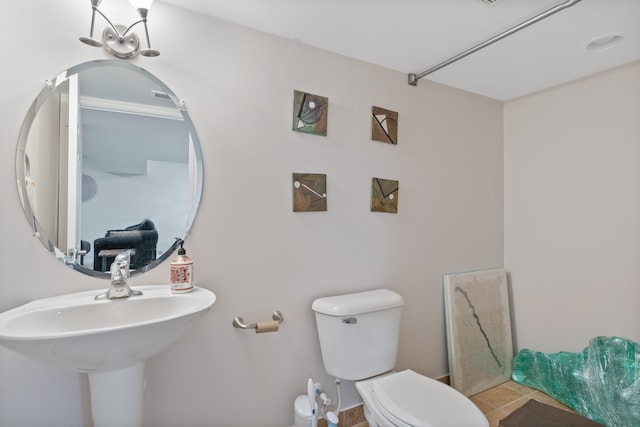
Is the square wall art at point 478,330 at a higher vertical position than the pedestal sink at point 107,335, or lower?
lower

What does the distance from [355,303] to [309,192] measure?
2.03ft

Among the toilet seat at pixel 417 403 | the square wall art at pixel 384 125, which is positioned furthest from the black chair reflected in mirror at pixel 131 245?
the square wall art at pixel 384 125

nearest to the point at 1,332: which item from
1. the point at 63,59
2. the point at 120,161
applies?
the point at 120,161

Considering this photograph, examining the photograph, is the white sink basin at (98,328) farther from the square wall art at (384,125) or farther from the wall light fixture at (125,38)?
the square wall art at (384,125)

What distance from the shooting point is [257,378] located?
158 centimetres

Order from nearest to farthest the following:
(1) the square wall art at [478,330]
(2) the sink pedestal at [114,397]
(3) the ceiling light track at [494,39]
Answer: (2) the sink pedestal at [114,397]
(3) the ceiling light track at [494,39]
(1) the square wall art at [478,330]

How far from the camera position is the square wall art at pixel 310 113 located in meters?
1.67

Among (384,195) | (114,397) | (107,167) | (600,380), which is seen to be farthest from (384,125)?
(600,380)

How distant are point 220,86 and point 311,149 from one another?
54cm

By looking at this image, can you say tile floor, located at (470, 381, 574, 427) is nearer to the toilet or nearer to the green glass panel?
the green glass panel

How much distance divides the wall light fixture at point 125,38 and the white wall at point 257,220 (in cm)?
5

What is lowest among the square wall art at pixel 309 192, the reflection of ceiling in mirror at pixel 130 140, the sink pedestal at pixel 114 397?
the sink pedestal at pixel 114 397

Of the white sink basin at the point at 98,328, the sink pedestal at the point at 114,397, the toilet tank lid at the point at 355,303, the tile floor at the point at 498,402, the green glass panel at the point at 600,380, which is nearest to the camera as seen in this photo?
the white sink basin at the point at 98,328

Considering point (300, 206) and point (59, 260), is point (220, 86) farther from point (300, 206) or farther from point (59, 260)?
point (59, 260)
